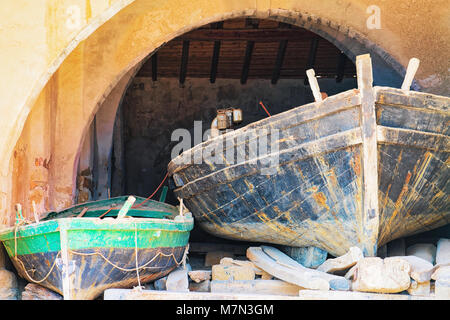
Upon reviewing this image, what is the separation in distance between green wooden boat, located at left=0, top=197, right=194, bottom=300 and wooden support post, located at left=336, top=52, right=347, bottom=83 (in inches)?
313

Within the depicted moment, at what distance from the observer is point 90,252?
21.0 ft

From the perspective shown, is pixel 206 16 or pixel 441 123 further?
pixel 206 16

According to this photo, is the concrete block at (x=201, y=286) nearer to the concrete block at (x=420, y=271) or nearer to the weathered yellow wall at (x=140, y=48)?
the concrete block at (x=420, y=271)

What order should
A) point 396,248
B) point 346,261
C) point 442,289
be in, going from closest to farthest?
point 442,289 → point 346,261 → point 396,248

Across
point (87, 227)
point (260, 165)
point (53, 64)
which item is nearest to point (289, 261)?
point (260, 165)

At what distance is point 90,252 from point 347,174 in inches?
117

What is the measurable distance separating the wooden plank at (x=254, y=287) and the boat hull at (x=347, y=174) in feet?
3.02

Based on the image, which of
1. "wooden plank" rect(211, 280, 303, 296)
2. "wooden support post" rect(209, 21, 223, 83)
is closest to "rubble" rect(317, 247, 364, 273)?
"wooden plank" rect(211, 280, 303, 296)

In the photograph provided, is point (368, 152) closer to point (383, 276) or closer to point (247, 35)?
point (383, 276)

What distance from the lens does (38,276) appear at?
6.90 metres

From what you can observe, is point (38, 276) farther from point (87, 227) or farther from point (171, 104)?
point (171, 104)

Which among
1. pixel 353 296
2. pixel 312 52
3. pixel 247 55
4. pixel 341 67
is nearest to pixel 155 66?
pixel 247 55
